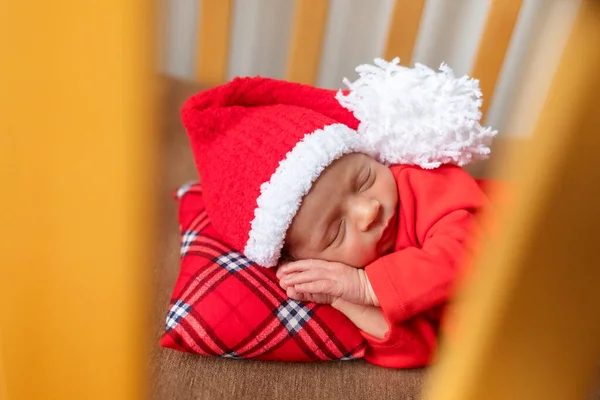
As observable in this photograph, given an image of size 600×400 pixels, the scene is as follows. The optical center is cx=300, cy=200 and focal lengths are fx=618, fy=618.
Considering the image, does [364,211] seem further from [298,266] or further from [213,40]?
[213,40]

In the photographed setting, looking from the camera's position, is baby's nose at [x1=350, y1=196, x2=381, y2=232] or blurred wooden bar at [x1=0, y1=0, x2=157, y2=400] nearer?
blurred wooden bar at [x1=0, y1=0, x2=157, y2=400]

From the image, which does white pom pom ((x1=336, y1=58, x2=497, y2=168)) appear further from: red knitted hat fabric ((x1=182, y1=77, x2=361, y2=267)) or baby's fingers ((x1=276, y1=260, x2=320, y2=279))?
baby's fingers ((x1=276, y1=260, x2=320, y2=279))

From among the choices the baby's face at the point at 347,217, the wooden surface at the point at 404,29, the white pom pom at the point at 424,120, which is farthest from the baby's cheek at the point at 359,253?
the wooden surface at the point at 404,29

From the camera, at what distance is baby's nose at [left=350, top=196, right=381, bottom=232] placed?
677 millimetres

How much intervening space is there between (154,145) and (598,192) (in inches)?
6.5

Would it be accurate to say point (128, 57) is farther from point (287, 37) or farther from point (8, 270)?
point (287, 37)

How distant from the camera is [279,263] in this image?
729 millimetres

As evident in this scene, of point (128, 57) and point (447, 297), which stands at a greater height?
point (128, 57)

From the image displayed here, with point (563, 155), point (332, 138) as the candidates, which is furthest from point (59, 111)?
point (332, 138)

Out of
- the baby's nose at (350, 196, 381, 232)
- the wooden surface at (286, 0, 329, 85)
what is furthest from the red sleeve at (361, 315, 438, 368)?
the wooden surface at (286, 0, 329, 85)

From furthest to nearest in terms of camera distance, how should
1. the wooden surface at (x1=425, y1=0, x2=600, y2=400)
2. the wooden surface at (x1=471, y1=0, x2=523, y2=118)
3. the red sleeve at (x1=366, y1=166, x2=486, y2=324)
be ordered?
the wooden surface at (x1=471, y1=0, x2=523, y2=118)
the red sleeve at (x1=366, y1=166, x2=486, y2=324)
the wooden surface at (x1=425, y1=0, x2=600, y2=400)

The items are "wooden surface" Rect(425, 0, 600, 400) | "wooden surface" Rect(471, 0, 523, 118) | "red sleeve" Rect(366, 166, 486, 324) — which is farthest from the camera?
"wooden surface" Rect(471, 0, 523, 118)

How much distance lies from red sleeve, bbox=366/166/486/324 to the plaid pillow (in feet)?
0.23

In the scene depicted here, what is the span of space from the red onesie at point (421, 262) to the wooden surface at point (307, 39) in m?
0.33
